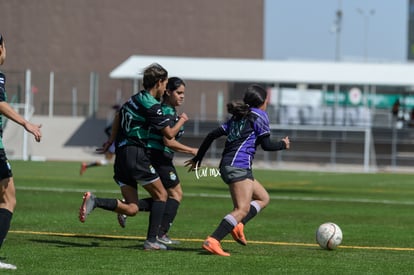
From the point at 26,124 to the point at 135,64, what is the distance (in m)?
36.6

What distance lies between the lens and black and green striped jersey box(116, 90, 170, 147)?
10648 millimetres

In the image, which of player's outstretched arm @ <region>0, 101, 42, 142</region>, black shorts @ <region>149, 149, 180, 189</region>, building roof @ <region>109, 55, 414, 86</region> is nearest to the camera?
player's outstretched arm @ <region>0, 101, 42, 142</region>

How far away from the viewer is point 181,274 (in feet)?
Answer: 29.4

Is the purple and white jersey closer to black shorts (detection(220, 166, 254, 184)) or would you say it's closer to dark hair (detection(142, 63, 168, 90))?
black shorts (detection(220, 166, 254, 184))

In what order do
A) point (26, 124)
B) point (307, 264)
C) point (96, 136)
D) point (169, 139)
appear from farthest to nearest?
point (96, 136), point (169, 139), point (307, 264), point (26, 124)

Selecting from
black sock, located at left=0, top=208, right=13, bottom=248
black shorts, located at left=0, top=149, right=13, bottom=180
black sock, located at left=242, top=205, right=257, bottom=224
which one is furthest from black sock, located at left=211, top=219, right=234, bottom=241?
black shorts, located at left=0, top=149, right=13, bottom=180

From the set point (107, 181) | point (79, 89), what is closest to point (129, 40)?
point (79, 89)

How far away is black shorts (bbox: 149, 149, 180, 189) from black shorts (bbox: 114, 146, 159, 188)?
27 centimetres

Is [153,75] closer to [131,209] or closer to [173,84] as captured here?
[173,84]

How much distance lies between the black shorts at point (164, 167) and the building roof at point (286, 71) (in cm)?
3157

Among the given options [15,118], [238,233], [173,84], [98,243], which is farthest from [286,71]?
[15,118]

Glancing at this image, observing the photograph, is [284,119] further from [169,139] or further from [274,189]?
[169,139]

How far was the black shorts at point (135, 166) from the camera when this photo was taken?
35.4 feet

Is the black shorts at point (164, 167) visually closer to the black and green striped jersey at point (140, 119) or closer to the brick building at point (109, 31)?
the black and green striped jersey at point (140, 119)
